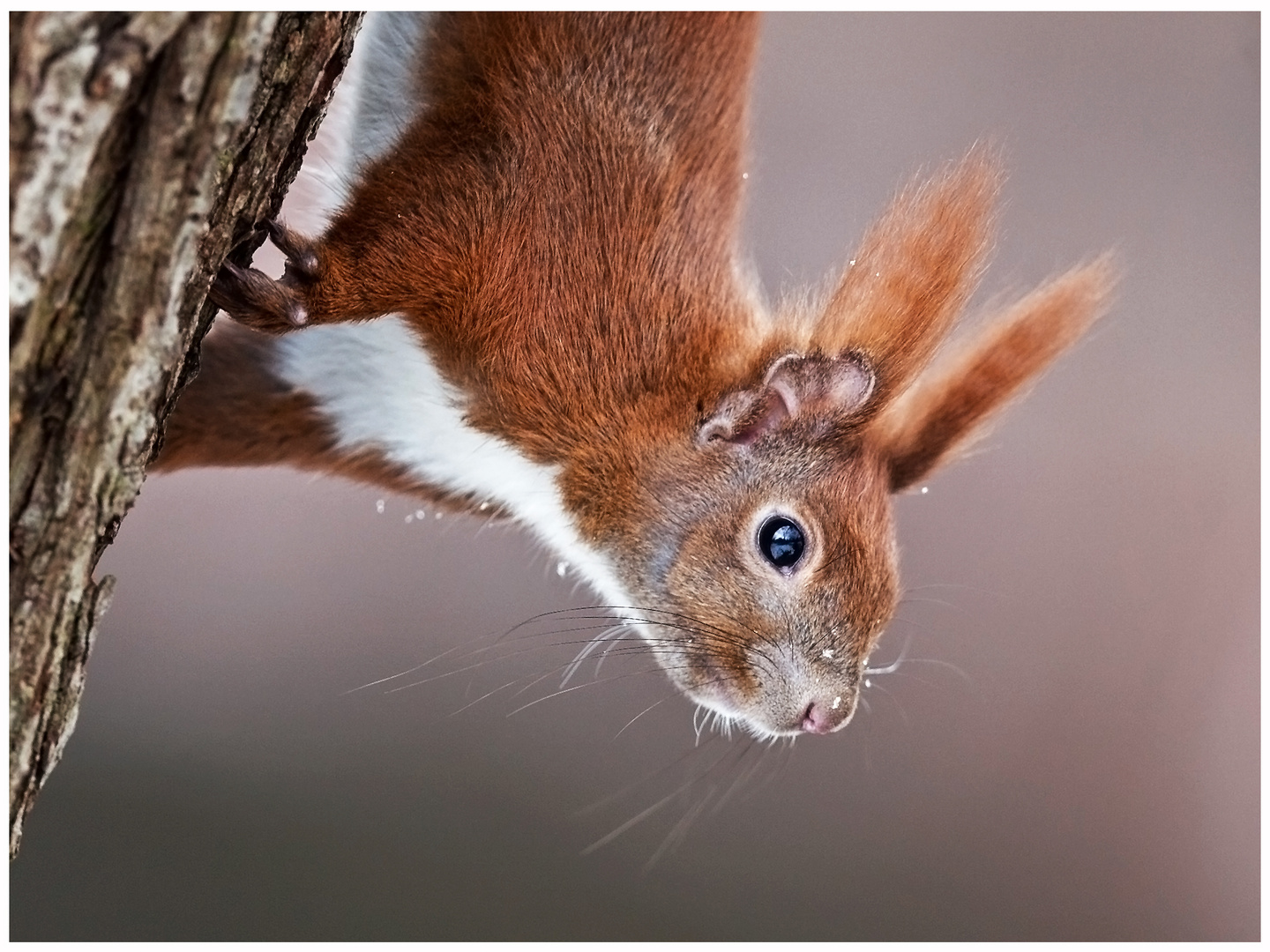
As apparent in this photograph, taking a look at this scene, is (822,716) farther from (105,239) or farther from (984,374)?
(105,239)

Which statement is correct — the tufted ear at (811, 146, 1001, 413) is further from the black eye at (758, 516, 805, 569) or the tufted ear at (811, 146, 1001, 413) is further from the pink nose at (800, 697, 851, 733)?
the pink nose at (800, 697, 851, 733)

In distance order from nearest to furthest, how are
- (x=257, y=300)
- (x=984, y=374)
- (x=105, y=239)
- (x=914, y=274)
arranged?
(x=105, y=239) < (x=257, y=300) < (x=914, y=274) < (x=984, y=374)

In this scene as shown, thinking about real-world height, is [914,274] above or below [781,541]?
above

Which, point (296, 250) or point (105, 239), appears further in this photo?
point (296, 250)

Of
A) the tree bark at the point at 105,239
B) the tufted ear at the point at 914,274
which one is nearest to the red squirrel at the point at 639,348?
the tufted ear at the point at 914,274

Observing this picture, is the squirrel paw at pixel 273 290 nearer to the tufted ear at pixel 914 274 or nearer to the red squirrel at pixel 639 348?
the red squirrel at pixel 639 348

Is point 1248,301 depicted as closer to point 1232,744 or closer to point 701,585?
point 1232,744

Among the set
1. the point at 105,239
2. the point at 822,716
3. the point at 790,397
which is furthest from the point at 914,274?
the point at 105,239

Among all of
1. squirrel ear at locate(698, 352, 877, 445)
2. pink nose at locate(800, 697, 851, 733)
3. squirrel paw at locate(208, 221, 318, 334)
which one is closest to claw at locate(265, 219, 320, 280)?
squirrel paw at locate(208, 221, 318, 334)
